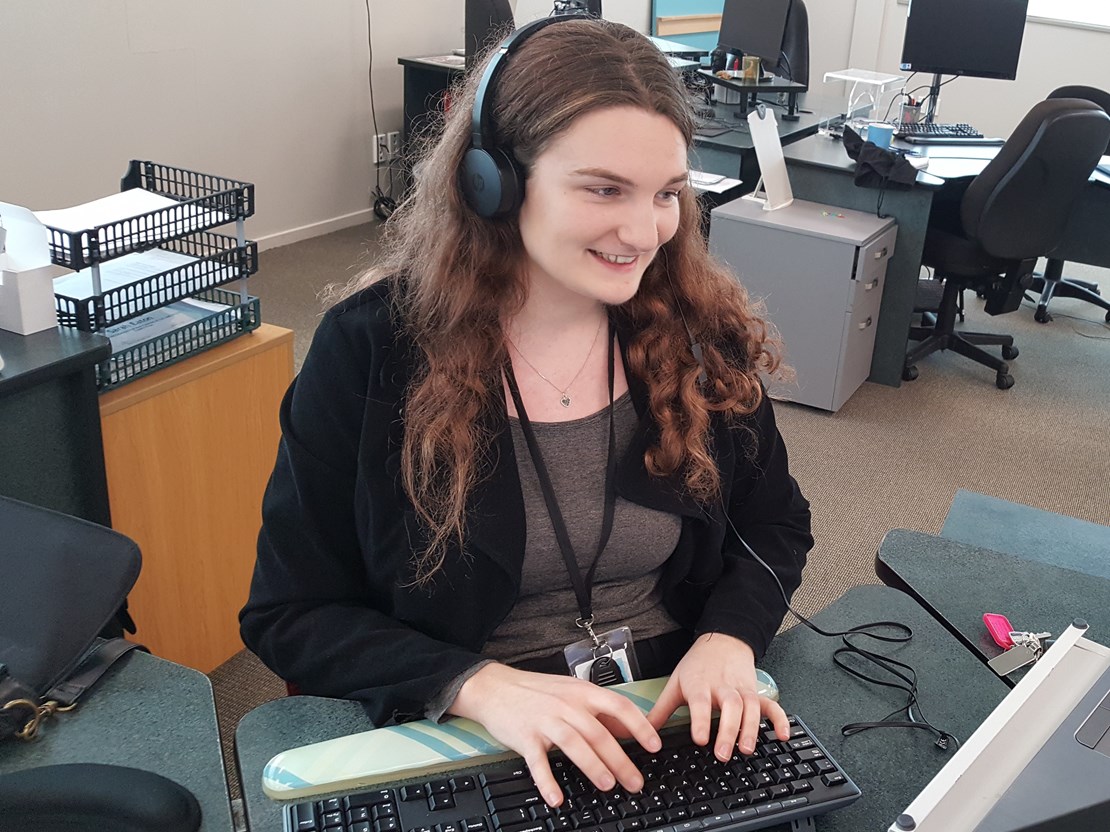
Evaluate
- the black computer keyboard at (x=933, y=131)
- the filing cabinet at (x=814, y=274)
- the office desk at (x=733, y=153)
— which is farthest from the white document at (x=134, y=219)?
the black computer keyboard at (x=933, y=131)

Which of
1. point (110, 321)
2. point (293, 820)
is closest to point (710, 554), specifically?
point (293, 820)

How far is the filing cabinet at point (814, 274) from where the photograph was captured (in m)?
3.31

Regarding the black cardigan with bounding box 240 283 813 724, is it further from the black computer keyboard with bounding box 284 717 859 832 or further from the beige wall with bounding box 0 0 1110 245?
the beige wall with bounding box 0 0 1110 245

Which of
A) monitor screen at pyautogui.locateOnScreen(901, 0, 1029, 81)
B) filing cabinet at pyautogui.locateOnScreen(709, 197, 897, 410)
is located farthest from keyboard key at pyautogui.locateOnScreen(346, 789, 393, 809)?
monitor screen at pyautogui.locateOnScreen(901, 0, 1029, 81)

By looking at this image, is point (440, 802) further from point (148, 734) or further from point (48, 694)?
point (48, 694)

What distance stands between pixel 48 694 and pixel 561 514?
51 cm

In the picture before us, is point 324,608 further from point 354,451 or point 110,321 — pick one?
point 110,321

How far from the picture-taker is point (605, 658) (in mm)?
1131

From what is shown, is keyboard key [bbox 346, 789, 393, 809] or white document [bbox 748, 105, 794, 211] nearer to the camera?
keyboard key [bbox 346, 789, 393, 809]

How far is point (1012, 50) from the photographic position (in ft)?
13.4

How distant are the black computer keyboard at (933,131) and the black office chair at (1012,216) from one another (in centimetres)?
38

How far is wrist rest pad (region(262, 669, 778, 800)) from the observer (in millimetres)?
870

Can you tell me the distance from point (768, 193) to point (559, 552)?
8.36 feet

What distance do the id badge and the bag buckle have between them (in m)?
0.48
